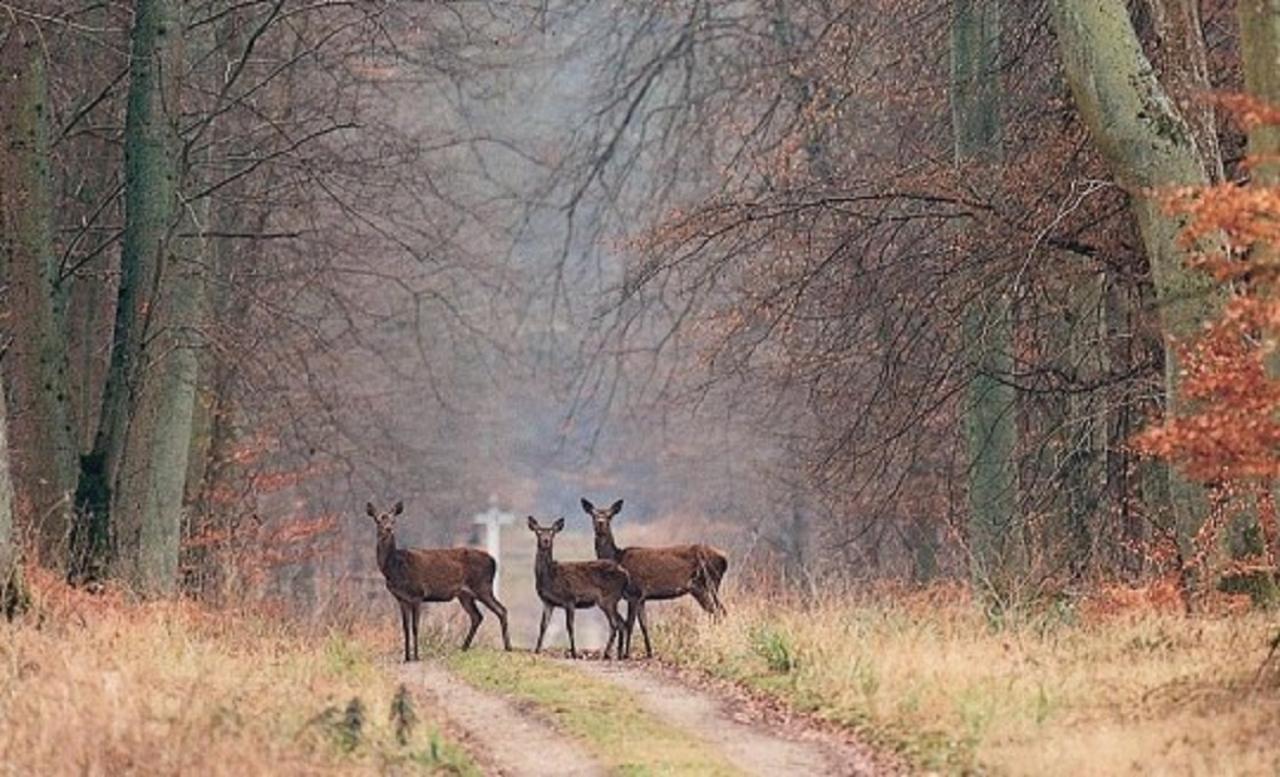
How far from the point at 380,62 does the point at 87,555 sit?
37.3ft

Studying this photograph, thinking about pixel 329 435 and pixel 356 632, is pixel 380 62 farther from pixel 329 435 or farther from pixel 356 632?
pixel 356 632

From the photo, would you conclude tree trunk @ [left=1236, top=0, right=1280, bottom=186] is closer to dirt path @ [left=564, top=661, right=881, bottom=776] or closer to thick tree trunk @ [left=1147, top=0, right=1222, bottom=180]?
thick tree trunk @ [left=1147, top=0, right=1222, bottom=180]

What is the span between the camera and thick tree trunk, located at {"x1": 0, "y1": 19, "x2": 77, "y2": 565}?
20234 mm

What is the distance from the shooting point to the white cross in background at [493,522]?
200 feet

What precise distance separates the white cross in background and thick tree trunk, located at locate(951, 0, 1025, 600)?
37.6 m

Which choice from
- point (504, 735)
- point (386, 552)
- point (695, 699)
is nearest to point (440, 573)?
point (386, 552)

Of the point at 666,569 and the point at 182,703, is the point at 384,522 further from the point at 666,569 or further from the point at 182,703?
the point at 182,703

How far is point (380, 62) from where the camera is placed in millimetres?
29578

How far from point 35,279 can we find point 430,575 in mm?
4671

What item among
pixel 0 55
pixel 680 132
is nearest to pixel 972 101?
pixel 680 132

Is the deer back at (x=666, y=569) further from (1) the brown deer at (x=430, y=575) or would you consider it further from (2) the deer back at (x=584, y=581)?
(1) the brown deer at (x=430, y=575)

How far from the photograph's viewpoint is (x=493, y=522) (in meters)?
64.4

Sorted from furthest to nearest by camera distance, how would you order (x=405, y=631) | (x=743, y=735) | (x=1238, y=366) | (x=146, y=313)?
(x=146, y=313) < (x=405, y=631) < (x=743, y=735) < (x=1238, y=366)

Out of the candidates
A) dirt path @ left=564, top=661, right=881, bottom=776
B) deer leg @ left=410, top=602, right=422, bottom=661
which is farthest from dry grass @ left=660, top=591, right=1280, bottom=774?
deer leg @ left=410, top=602, right=422, bottom=661
